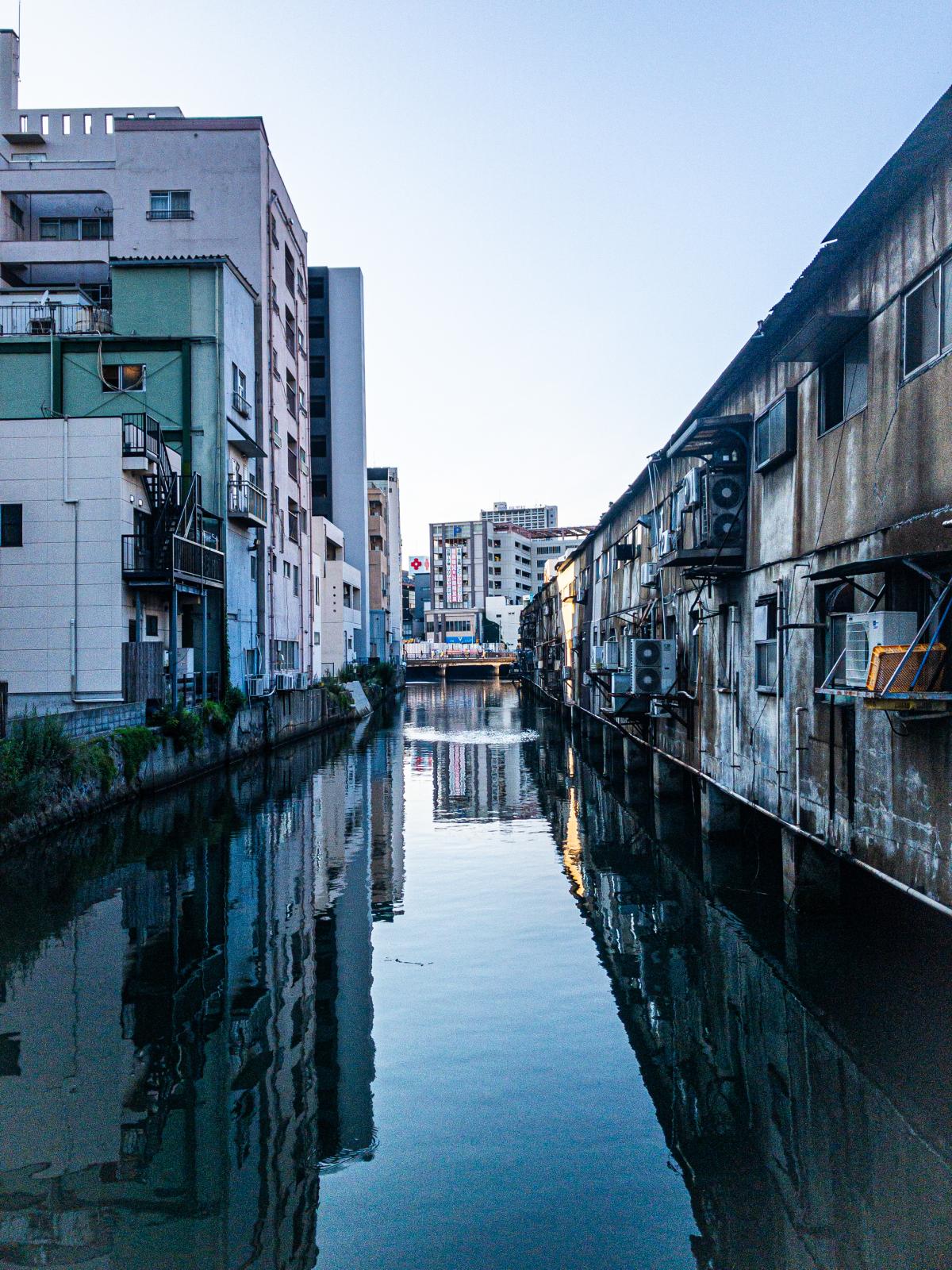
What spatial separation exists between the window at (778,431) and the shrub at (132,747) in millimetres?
13948

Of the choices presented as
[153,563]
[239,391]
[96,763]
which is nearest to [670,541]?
[96,763]

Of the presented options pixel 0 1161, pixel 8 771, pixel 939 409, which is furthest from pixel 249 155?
pixel 0 1161

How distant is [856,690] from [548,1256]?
4.90m

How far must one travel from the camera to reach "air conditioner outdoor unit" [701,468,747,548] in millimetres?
14359

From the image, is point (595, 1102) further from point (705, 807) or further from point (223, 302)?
point (223, 302)

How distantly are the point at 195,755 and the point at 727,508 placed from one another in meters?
16.0

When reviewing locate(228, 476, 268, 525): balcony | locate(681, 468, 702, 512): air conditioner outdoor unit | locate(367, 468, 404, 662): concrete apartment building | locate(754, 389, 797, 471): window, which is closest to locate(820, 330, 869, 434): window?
locate(754, 389, 797, 471): window

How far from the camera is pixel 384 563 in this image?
80.2 metres

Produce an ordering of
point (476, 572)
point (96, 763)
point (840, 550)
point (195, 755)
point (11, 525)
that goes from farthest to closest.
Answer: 1. point (476, 572)
2. point (195, 755)
3. point (11, 525)
4. point (96, 763)
5. point (840, 550)

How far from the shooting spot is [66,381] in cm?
2958

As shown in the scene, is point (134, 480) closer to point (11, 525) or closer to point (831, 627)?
point (11, 525)

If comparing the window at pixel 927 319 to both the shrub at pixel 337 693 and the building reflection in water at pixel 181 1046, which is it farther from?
the shrub at pixel 337 693

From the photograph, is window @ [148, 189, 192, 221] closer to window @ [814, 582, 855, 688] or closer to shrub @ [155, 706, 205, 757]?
shrub @ [155, 706, 205, 757]

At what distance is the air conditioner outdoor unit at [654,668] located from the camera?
18953 mm
